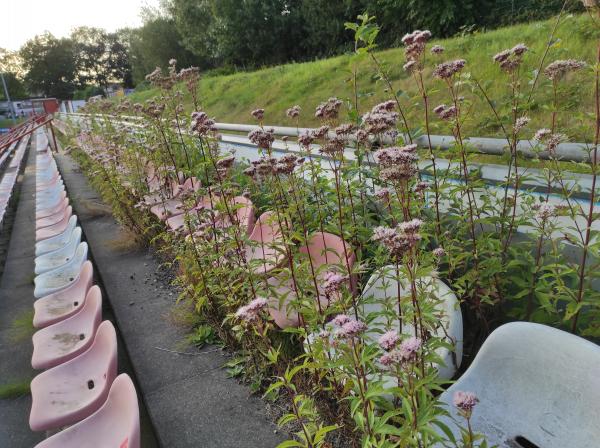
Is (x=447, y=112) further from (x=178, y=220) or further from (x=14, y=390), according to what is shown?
(x=14, y=390)

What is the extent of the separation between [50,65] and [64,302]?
8949 centimetres

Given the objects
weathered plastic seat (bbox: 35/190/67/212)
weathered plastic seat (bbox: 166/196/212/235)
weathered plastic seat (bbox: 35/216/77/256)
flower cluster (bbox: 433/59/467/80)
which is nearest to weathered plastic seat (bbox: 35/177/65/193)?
weathered plastic seat (bbox: 35/190/67/212)

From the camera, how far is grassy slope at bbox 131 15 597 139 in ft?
12.2

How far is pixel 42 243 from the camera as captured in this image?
589cm

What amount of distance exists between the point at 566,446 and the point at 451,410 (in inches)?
16.8

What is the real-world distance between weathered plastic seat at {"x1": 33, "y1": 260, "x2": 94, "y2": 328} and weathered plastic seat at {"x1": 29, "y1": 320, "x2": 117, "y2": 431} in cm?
82

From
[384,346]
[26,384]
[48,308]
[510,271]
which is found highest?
[384,346]

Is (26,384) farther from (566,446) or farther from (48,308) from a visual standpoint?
(566,446)

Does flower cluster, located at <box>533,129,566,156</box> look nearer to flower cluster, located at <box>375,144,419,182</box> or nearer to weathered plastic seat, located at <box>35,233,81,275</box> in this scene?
flower cluster, located at <box>375,144,419,182</box>

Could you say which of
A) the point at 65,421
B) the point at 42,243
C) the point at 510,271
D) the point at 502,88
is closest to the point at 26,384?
the point at 65,421

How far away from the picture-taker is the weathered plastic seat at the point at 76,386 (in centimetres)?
274

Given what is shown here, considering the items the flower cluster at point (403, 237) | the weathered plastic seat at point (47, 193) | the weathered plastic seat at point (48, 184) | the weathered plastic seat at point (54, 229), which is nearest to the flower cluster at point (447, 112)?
the flower cluster at point (403, 237)

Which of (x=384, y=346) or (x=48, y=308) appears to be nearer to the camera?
(x=384, y=346)

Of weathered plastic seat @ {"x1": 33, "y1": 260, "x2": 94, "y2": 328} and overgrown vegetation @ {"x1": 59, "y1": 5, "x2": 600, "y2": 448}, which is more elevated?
overgrown vegetation @ {"x1": 59, "y1": 5, "x2": 600, "y2": 448}
